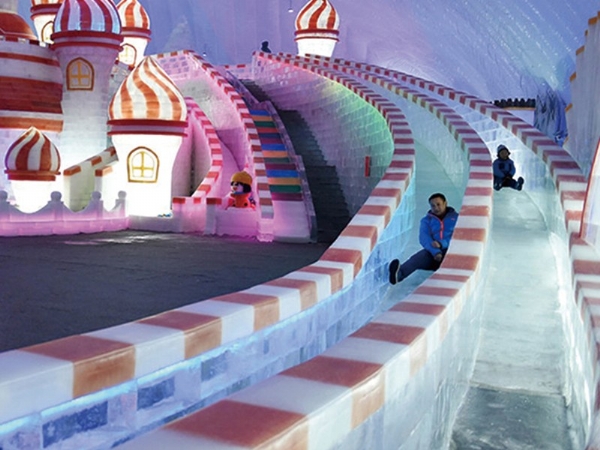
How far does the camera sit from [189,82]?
55.8 feet

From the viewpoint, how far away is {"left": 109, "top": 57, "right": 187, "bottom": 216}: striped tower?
13195 millimetres

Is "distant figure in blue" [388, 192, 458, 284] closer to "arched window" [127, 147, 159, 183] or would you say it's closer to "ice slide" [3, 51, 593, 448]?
"ice slide" [3, 51, 593, 448]

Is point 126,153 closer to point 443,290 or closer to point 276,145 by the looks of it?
point 276,145

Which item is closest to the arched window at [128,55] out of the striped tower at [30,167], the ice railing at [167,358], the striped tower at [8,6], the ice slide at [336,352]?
the striped tower at [8,6]

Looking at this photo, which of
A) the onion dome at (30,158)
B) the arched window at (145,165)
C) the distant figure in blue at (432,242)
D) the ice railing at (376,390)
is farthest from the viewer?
the onion dome at (30,158)

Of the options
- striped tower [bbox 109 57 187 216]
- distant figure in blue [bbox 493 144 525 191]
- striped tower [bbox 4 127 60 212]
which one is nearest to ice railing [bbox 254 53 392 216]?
distant figure in blue [bbox 493 144 525 191]

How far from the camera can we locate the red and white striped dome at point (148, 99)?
13172mm

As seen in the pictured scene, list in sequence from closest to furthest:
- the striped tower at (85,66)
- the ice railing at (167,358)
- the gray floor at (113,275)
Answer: the ice railing at (167,358) < the gray floor at (113,275) < the striped tower at (85,66)

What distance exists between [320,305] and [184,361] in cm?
134

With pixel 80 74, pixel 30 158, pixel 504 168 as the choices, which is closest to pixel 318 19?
pixel 80 74

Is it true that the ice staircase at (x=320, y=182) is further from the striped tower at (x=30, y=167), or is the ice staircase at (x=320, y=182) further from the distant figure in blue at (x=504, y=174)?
the striped tower at (x=30, y=167)

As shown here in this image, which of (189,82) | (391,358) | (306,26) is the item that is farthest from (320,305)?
(306,26)

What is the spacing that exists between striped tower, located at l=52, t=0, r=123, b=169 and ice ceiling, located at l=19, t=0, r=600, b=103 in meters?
9.92

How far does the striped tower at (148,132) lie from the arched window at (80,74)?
11.5 ft
